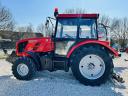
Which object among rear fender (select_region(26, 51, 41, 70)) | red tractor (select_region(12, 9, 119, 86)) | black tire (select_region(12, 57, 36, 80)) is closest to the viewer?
red tractor (select_region(12, 9, 119, 86))

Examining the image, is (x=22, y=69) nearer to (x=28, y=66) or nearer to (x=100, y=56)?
(x=28, y=66)

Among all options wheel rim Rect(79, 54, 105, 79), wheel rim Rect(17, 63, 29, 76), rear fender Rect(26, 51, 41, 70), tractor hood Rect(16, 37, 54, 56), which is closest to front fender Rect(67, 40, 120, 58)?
wheel rim Rect(79, 54, 105, 79)

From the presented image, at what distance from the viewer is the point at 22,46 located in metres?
8.58

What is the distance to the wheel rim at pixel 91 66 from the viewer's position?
23.8 feet

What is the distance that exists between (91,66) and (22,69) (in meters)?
2.35

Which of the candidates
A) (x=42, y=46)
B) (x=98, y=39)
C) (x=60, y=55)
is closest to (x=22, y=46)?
(x=42, y=46)

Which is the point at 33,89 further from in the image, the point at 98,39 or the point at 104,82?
the point at 98,39

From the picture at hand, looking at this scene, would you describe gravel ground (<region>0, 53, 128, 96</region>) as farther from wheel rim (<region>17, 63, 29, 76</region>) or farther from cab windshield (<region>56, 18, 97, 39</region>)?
cab windshield (<region>56, 18, 97, 39</region>)

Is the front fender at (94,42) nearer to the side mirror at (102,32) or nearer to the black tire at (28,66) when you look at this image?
the side mirror at (102,32)

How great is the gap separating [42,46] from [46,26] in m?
0.76

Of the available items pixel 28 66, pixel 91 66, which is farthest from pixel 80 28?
pixel 28 66

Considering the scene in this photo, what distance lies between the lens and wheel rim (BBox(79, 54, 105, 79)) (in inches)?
286

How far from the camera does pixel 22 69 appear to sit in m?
7.73

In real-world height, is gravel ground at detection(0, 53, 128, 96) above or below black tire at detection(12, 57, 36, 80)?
below
